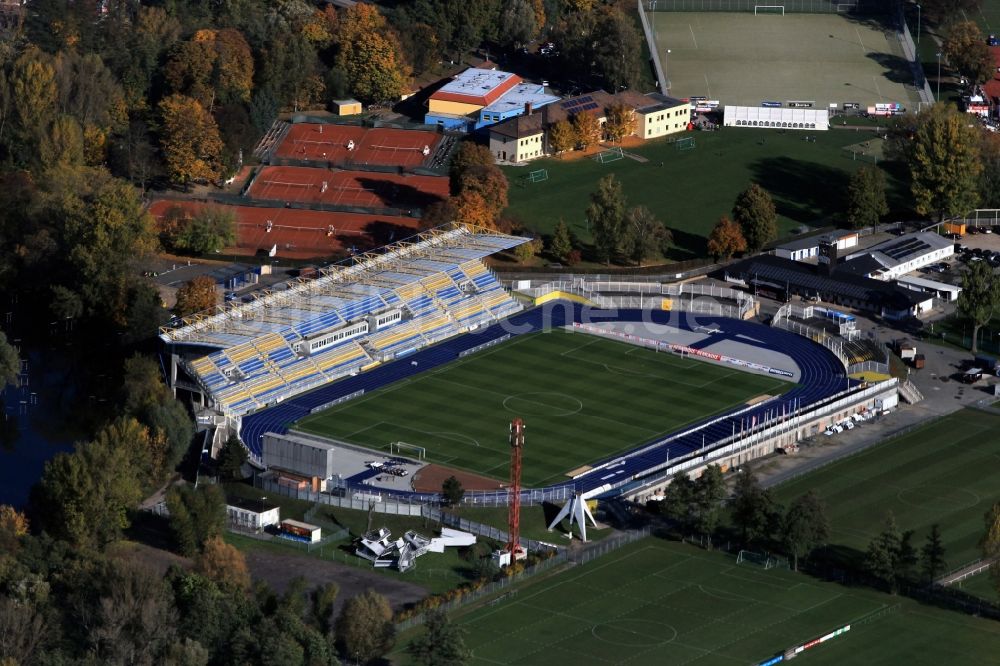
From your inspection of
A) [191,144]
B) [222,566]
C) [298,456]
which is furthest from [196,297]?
[222,566]

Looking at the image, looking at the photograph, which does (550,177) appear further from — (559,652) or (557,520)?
(559,652)

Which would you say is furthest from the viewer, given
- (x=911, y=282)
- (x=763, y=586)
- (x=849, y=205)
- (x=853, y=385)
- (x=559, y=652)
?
(x=849, y=205)

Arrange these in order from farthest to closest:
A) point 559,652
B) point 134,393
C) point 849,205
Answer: point 849,205
point 134,393
point 559,652

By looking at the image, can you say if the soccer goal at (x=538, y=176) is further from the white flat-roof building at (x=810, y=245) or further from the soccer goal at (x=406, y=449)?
the soccer goal at (x=406, y=449)

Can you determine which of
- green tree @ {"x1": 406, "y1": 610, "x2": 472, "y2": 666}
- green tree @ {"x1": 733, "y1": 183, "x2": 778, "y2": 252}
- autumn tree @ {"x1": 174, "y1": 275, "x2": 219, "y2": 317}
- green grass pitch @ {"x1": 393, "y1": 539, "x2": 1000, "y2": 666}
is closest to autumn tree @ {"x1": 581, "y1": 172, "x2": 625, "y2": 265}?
green tree @ {"x1": 733, "y1": 183, "x2": 778, "y2": 252}

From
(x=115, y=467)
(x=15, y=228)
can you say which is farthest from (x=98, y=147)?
(x=115, y=467)

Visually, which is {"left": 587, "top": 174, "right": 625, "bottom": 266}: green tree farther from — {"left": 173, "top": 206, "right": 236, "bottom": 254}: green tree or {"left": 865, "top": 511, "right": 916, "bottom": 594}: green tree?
{"left": 865, "top": 511, "right": 916, "bottom": 594}: green tree
